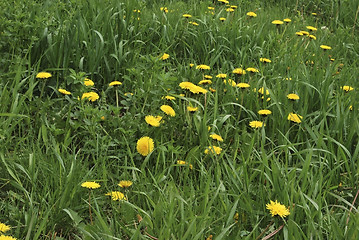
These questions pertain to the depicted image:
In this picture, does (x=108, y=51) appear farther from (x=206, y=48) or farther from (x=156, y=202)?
(x=156, y=202)

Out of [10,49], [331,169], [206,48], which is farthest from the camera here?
[206,48]

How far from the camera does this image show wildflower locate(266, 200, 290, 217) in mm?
1510

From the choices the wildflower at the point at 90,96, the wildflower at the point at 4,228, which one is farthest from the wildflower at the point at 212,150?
the wildflower at the point at 4,228

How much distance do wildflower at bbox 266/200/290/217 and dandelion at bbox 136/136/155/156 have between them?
23.1 inches

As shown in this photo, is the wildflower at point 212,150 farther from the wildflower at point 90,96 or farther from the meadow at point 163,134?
the wildflower at point 90,96

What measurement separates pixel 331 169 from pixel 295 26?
233cm

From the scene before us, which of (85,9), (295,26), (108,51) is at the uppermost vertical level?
(85,9)

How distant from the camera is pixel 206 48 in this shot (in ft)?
10.0

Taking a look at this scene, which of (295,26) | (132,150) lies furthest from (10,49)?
(295,26)

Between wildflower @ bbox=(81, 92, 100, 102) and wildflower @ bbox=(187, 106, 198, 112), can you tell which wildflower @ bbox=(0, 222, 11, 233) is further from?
wildflower @ bbox=(187, 106, 198, 112)

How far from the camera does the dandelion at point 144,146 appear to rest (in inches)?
73.7

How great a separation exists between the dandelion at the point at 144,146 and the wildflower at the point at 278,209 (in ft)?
1.92

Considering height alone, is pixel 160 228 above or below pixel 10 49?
below

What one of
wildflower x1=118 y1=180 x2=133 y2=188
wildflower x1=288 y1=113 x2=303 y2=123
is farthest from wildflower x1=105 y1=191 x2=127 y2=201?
wildflower x1=288 y1=113 x2=303 y2=123
